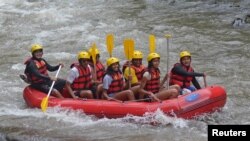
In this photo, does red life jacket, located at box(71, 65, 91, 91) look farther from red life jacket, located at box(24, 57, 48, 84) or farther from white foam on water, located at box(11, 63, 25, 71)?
white foam on water, located at box(11, 63, 25, 71)

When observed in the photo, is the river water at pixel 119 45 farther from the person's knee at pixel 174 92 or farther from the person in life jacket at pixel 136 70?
the person in life jacket at pixel 136 70

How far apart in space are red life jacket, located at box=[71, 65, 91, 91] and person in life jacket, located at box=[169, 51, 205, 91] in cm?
153

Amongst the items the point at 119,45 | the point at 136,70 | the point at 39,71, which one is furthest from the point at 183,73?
the point at 119,45

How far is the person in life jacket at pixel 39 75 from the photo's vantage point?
362 inches

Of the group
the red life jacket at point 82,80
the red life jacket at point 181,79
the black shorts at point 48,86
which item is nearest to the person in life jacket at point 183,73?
the red life jacket at point 181,79

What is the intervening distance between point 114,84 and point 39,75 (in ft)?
4.79

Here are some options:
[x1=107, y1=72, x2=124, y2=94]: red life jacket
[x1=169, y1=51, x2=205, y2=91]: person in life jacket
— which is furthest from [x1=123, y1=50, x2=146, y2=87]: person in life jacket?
[x1=169, y1=51, x2=205, y2=91]: person in life jacket

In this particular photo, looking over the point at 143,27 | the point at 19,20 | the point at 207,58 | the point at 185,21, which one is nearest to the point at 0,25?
the point at 19,20

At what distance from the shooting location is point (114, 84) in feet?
28.7

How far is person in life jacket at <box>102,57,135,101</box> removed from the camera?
8602mm

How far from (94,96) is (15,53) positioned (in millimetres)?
5891

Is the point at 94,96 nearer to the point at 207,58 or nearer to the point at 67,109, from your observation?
the point at 67,109

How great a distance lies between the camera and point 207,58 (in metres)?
13.0

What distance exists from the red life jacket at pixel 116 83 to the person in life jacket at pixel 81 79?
420 mm
